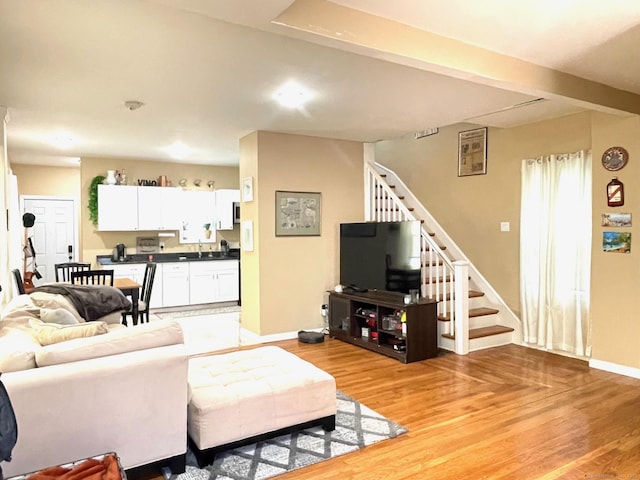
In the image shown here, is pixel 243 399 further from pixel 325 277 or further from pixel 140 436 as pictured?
pixel 325 277

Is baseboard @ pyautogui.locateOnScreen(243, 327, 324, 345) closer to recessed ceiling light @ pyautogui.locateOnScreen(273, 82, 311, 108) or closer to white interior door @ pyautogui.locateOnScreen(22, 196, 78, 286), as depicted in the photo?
recessed ceiling light @ pyautogui.locateOnScreen(273, 82, 311, 108)

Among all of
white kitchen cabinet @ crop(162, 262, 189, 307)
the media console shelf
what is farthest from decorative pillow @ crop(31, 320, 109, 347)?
white kitchen cabinet @ crop(162, 262, 189, 307)

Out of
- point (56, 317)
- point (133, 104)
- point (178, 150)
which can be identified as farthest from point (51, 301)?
point (178, 150)

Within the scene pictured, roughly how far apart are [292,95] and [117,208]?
Result: 4591 mm

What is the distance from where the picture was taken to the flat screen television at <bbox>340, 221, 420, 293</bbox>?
4754 mm

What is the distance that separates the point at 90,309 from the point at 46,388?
2.39 m

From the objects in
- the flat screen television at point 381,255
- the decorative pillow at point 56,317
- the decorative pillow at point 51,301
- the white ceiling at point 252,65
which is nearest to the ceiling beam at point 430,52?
the white ceiling at point 252,65

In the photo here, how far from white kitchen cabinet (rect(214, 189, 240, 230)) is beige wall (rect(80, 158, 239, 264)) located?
0.26m

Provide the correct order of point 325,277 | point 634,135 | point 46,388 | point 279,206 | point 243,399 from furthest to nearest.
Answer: point 325,277
point 279,206
point 634,135
point 243,399
point 46,388

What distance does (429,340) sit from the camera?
184 inches

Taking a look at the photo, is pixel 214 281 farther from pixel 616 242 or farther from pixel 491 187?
pixel 616 242

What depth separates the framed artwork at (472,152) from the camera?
565cm

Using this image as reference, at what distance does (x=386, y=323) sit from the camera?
15.9ft

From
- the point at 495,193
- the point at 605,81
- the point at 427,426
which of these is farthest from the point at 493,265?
the point at 427,426
